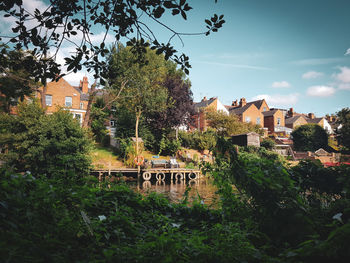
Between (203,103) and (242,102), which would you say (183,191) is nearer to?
(203,103)

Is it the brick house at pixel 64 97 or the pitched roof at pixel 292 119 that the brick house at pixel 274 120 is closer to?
the pitched roof at pixel 292 119

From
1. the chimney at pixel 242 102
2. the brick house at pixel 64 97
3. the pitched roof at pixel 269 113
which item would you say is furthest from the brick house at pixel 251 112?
the brick house at pixel 64 97

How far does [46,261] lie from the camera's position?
4.76 feet

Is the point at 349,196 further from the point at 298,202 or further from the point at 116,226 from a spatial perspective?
the point at 116,226

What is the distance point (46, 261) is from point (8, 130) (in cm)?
2124

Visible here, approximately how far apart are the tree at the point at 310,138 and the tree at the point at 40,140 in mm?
43484

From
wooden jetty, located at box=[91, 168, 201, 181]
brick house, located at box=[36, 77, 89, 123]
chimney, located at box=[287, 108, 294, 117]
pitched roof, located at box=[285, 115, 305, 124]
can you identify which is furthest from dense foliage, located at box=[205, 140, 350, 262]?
chimney, located at box=[287, 108, 294, 117]

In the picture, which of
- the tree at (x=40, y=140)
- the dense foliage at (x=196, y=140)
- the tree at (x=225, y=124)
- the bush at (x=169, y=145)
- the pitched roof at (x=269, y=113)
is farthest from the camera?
the pitched roof at (x=269, y=113)

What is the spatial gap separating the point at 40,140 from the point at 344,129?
49176 mm

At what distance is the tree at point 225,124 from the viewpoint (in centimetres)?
3959

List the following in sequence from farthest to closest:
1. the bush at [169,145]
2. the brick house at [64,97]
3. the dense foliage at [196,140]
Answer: the dense foliage at [196,140] < the brick house at [64,97] < the bush at [169,145]

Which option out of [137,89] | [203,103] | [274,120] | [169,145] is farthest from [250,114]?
[137,89]

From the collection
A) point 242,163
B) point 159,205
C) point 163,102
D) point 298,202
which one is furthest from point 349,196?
point 163,102

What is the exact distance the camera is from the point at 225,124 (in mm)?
39906
